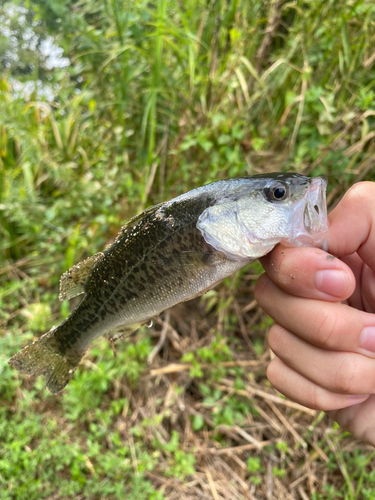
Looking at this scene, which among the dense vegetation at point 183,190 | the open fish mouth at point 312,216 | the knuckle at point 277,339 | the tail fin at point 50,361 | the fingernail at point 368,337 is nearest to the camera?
the open fish mouth at point 312,216

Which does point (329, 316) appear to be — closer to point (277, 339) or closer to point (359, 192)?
point (277, 339)

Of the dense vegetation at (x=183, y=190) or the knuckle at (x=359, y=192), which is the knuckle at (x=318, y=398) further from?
the dense vegetation at (x=183, y=190)

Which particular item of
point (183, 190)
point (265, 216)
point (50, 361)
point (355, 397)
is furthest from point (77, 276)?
point (183, 190)

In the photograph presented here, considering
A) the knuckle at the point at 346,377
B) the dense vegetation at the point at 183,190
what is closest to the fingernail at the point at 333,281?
the knuckle at the point at 346,377

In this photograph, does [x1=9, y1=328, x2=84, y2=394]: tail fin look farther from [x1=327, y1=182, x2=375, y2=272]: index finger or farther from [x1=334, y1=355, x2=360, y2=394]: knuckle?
[x1=327, y1=182, x2=375, y2=272]: index finger

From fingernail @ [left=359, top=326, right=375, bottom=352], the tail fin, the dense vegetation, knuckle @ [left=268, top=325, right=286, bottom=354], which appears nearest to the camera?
fingernail @ [left=359, top=326, right=375, bottom=352]

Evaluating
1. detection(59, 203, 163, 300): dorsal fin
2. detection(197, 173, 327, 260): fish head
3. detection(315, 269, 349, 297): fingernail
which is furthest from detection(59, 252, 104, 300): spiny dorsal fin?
detection(315, 269, 349, 297): fingernail
